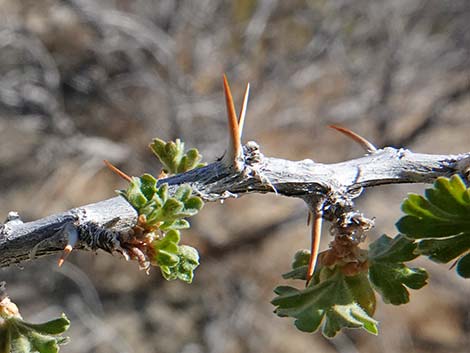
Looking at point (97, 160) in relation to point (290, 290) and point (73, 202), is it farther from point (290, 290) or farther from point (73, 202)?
point (290, 290)

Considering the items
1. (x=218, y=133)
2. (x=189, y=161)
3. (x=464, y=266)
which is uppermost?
(x=218, y=133)

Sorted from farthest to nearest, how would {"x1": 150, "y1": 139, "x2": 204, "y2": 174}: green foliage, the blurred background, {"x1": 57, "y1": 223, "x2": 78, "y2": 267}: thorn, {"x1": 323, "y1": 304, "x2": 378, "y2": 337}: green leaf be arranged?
the blurred background < {"x1": 150, "y1": 139, "x2": 204, "y2": 174}: green foliage < {"x1": 323, "y1": 304, "x2": 378, "y2": 337}: green leaf < {"x1": 57, "y1": 223, "x2": 78, "y2": 267}: thorn

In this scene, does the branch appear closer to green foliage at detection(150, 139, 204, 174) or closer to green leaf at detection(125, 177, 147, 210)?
green leaf at detection(125, 177, 147, 210)

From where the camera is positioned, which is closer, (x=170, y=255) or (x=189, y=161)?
(x=170, y=255)

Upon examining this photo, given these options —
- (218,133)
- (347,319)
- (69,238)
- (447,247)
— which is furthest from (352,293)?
(218,133)

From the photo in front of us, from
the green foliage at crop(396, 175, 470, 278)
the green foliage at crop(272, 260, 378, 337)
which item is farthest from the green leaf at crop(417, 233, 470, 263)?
the green foliage at crop(272, 260, 378, 337)

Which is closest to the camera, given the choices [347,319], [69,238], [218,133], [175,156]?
[69,238]

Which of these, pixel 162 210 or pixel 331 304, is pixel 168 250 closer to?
pixel 162 210
